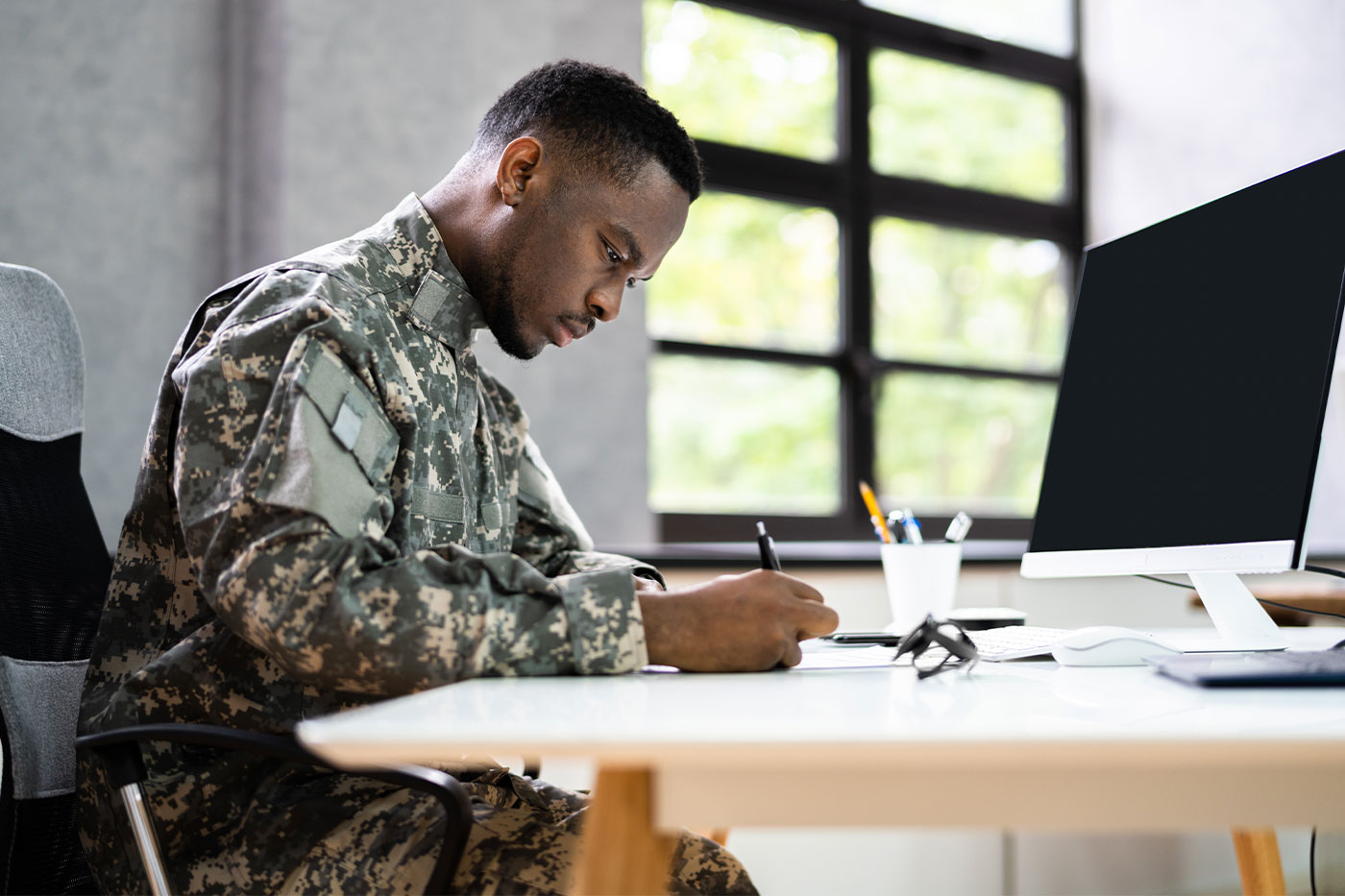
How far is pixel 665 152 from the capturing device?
50.4 inches

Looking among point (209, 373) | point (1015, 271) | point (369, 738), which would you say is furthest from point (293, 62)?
point (1015, 271)

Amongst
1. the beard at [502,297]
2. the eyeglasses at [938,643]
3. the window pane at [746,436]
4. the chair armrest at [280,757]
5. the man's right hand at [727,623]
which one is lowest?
the chair armrest at [280,757]

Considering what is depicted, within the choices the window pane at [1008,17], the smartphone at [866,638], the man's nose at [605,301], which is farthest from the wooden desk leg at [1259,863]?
the window pane at [1008,17]

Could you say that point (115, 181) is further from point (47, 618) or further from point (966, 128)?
point (966, 128)

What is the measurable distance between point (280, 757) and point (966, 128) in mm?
2986

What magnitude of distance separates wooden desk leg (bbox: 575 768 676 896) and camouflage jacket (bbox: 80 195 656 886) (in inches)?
10.6

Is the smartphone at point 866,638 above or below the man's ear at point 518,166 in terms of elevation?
below

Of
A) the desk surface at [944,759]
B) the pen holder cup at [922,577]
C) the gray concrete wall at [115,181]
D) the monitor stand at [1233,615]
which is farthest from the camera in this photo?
the gray concrete wall at [115,181]

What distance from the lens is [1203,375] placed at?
118cm

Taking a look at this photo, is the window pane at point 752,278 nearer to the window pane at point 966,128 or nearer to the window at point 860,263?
the window at point 860,263

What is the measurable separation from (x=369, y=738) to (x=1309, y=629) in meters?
1.16

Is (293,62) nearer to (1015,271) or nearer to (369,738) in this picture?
(369,738)

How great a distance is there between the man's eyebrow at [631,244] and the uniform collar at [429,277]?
0.59ft

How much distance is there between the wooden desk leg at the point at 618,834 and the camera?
0.58 m
